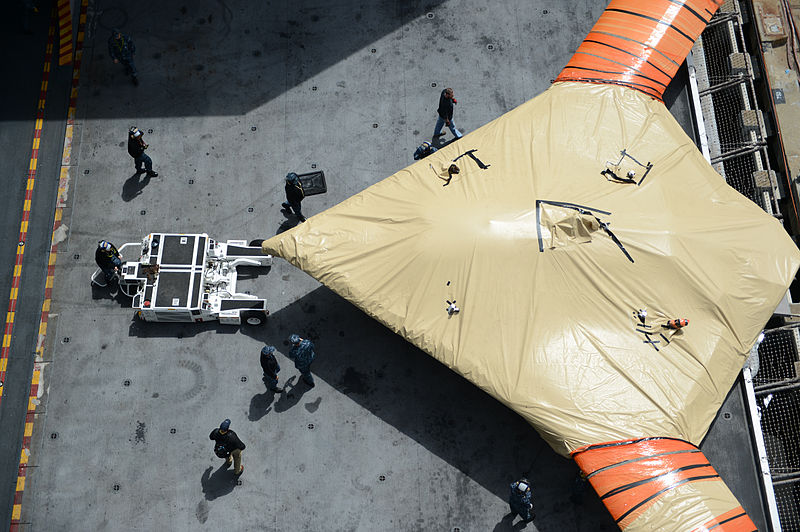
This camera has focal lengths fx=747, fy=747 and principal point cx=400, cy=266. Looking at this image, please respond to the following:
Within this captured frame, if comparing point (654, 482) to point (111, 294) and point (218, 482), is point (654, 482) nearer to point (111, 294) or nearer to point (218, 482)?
point (218, 482)

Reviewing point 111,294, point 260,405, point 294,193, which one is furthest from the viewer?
point 111,294

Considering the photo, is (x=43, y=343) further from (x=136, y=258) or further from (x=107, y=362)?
(x=136, y=258)

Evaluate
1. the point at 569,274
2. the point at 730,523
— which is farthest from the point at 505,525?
the point at 569,274

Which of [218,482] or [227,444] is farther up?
[227,444]

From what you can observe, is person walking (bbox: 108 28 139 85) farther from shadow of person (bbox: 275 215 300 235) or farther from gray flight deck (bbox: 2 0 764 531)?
shadow of person (bbox: 275 215 300 235)

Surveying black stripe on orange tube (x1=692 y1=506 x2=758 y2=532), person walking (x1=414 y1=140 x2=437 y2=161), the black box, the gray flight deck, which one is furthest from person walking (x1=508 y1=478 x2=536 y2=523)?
the black box

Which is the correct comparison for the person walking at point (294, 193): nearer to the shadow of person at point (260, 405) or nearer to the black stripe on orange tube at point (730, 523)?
the shadow of person at point (260, 405)

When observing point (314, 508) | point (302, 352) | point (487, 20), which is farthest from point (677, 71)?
point (314, 508)
